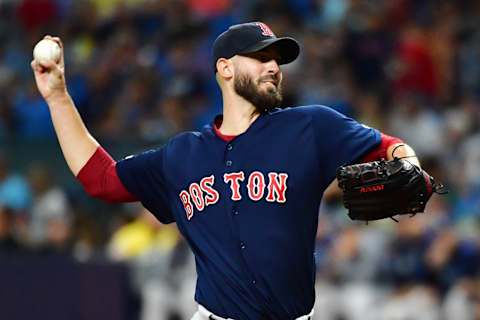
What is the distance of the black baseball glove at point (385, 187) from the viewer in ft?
14.8

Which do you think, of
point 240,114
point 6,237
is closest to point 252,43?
point 240,114

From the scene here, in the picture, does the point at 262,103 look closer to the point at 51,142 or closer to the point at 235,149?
the point at 235,149

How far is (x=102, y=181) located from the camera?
5223 mm

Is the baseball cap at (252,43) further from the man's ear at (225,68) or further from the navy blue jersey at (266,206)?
the navy blue jersey at (266,206)

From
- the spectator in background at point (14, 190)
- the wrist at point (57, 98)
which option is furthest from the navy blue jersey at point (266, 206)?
the spectator in background at point (14, 190)

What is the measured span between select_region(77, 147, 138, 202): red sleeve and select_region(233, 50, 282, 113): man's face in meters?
0.72

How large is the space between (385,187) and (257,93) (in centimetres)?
70

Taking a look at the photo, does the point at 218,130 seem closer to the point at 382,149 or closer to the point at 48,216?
Answer: the point at 382,149

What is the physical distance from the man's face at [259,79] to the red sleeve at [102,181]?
721mm

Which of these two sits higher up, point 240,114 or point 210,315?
point 240,114

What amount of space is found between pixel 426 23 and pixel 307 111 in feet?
22.5

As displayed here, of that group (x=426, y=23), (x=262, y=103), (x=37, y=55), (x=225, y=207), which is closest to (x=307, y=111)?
(x=262, y=103)

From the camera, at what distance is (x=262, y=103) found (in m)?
4.86

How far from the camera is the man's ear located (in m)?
4.93
